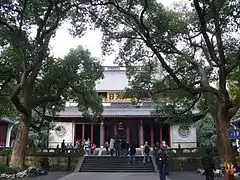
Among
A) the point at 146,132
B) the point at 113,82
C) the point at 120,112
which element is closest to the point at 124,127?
the point at 120,112

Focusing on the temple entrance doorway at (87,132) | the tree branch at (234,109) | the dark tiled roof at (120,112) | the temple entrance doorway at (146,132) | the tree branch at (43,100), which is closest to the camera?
the tree branch at (234,109)

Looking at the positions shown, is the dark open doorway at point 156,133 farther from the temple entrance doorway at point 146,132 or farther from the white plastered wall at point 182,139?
the white plastered wall at point 182,139

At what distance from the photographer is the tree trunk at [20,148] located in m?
17.4

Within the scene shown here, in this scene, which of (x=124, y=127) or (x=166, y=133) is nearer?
(x=124, y=127)

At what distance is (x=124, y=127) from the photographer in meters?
34.1

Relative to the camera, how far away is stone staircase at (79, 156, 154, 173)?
2086cm

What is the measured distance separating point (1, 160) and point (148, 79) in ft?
39.5

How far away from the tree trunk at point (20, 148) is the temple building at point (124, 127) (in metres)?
14.8

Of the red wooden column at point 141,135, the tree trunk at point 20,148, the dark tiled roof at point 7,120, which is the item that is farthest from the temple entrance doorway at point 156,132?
the tree trunk at point 20,148

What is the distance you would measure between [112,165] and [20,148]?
22.1 feet

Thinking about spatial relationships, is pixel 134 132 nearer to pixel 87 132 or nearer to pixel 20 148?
pixel 87 132

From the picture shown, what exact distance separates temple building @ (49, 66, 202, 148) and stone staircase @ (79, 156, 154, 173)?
921 centimetres

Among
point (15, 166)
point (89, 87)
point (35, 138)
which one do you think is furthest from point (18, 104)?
point (35, 138)

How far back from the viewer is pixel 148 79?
21.2 m
